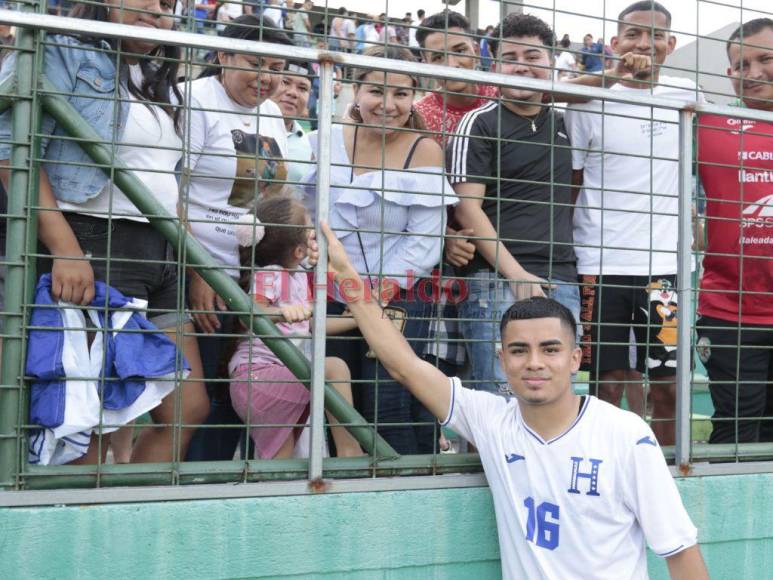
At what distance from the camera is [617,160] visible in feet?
11.4

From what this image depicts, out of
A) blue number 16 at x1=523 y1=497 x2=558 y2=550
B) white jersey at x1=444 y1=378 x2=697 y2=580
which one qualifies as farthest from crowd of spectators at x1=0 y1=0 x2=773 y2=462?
blue number 16 at x1=523 y1=497 x2=558 y2=550

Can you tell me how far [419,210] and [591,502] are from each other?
1189 millimetres

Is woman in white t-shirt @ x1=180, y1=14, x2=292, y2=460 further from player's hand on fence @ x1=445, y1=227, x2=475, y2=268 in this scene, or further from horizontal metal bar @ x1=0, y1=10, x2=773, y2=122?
player's hand on fence @ x1=445, y1=227, x2=475, y2=268

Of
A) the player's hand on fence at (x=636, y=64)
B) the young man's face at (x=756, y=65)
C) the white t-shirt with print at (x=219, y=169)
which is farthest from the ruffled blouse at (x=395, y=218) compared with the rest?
the young man's face at (x=756, y=65)

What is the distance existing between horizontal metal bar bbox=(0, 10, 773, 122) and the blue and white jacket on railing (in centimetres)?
71

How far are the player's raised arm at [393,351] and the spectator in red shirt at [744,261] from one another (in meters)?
1.41

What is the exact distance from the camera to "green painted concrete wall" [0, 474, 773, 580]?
2.29m

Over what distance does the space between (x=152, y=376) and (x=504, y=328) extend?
1.09 m

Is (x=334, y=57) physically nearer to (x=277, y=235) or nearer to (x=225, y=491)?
(x=277, y=235)

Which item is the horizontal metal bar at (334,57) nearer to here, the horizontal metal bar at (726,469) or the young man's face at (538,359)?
the young man's face at (538,359)

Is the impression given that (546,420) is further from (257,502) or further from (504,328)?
(257,502)

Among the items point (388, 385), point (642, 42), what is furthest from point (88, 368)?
point (642, 42)

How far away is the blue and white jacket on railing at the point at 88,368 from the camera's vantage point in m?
2.37

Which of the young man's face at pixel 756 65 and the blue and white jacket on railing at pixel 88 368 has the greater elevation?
the young man's face at pixel 756 65
